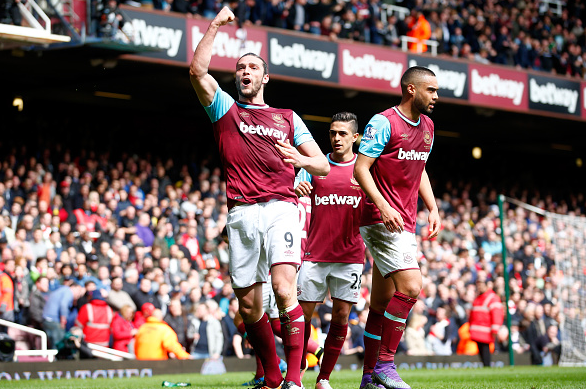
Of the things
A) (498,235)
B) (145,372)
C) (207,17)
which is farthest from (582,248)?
(145,372)

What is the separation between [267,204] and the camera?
692 cm

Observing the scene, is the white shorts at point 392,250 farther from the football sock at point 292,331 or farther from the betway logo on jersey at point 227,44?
the betway logo on jersey at point 227,44

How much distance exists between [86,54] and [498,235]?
11.7 metres

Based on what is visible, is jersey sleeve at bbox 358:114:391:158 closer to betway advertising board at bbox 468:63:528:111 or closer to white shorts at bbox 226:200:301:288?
white shorts at bbox 226:200:301:288

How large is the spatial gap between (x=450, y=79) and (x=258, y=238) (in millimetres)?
15944

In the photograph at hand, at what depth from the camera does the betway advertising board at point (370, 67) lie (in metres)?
20.3

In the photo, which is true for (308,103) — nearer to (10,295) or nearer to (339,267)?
(10,295)

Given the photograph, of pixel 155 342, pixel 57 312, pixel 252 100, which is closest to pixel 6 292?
pixel 57 312

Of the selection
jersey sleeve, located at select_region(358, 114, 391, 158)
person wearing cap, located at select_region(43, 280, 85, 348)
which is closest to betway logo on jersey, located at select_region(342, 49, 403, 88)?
person wearing cap, located at select_region(43, 280, 85, 348)

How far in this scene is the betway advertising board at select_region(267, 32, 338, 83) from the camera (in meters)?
19.0

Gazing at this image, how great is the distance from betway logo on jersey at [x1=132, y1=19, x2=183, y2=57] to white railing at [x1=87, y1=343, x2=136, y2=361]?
595 centimetres

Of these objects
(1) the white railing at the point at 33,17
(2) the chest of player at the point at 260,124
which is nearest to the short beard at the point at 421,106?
(2) the chest of player at the point at 260,124

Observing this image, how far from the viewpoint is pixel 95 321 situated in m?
13.8

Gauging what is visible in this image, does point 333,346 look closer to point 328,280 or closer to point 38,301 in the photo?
point 328,280
